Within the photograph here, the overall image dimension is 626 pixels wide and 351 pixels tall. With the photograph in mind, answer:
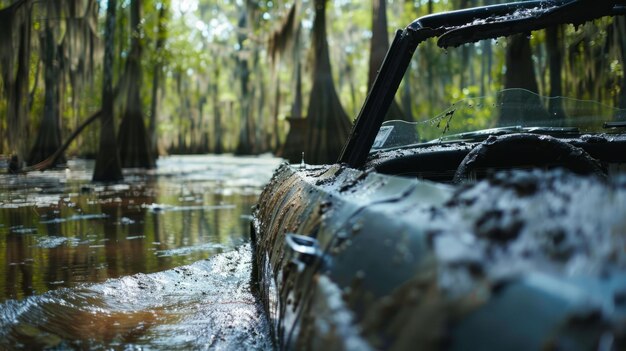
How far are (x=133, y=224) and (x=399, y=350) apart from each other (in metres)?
7.13

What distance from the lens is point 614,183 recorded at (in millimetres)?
1043

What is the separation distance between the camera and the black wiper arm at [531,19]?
280 cm

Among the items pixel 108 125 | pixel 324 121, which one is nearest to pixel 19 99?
pixel 108 125

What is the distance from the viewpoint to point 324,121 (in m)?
18.1

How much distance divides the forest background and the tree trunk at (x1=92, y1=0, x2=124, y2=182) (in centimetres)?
3

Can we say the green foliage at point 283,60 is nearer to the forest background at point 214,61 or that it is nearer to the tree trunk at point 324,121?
the forest background at point 214,61

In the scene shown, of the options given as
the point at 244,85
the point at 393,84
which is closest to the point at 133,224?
the point at 393,84

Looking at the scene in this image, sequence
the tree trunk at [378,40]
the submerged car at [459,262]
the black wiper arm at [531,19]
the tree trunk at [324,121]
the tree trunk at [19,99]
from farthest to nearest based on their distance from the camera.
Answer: the tree trunk at [324,121] → the tree trunk at [378,40] → the tree trunk at [19,99] → the black wiper arm at [531,19] → the submerged car at [459,262]

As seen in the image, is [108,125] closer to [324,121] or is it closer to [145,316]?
[324,121]

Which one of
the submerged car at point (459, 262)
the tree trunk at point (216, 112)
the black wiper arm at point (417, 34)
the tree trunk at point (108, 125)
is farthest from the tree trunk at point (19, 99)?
the tree trunk at point (216, 112)

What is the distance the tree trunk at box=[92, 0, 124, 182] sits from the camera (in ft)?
51.4

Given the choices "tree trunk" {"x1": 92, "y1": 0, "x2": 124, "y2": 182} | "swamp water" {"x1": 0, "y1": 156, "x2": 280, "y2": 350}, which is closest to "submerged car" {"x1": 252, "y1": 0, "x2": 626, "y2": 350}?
"swamp water" {"x1": 0, "y1": 156, "x2": 280, "y2": 350}

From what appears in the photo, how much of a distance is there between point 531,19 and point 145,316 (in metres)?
2.42

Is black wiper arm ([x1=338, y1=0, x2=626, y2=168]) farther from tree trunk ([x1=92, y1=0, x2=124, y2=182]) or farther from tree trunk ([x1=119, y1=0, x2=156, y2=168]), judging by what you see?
tree trunk ([x1=119, y1=0, x2=156, y2=168])
